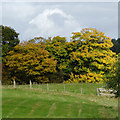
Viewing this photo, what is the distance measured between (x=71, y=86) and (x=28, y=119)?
2723 cm

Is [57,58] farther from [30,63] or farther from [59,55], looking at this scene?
[30,63]

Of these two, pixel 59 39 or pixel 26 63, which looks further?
pixel 59 39

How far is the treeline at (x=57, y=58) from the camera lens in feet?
143

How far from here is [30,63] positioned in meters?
42.5

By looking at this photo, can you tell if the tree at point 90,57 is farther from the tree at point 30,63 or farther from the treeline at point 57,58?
the tree at point 30,63

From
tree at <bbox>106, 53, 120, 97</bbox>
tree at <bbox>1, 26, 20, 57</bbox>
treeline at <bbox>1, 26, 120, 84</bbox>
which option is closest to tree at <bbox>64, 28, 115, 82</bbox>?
treeline at <bbox>1, 26, 120, 84</bbox>

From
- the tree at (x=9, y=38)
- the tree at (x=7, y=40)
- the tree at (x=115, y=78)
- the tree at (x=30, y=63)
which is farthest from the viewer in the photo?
the tree at (x=9, y=38)

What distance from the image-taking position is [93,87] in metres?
39.6

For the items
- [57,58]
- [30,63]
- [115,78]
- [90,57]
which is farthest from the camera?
[57,58]

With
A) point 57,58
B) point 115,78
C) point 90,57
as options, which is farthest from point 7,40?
point 115,78

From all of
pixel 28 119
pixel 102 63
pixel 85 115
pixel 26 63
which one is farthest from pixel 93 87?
pixel 28 119

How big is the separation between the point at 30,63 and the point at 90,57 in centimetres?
1276

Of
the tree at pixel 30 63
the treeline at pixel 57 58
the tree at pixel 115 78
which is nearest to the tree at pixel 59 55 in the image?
the treeline at pixel 57 58

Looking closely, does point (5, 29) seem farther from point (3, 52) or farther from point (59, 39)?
point (59, 39)
